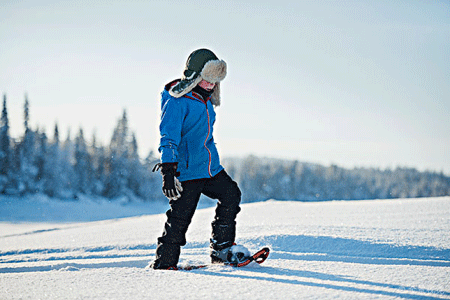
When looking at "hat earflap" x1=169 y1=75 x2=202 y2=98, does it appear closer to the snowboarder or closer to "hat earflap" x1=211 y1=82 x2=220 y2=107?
the snowboarder

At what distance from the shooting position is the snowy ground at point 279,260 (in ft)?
5.76

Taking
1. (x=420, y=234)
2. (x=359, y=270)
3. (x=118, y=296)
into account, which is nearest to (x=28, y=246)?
(x=118, y=296)

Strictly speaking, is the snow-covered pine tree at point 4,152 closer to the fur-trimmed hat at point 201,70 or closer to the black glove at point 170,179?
the fur-trimmed hat at point 201,70

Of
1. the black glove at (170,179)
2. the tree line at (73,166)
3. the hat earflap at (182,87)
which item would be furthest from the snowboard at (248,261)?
the tree line at (73,166)

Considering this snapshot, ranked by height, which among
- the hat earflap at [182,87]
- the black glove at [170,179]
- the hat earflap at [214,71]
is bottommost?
the black glove at [170,179]

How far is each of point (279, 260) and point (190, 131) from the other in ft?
3.85

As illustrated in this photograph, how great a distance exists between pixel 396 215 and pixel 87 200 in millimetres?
38991

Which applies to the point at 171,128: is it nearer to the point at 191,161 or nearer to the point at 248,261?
the point at 191,161

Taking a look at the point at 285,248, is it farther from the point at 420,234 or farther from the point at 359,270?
the point at 420,234

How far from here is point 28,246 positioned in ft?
14.9

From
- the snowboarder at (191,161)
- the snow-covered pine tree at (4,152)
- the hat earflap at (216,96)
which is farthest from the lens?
the snow-covered pine tree at (4,152)

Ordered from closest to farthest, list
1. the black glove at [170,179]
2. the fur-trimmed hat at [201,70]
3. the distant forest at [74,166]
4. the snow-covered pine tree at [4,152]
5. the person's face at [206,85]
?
1. the black glove at [170,179]
2. the fur-trimmed hat at [201,70]
3. the person's face at [206,85]
4. the snow-covered pine tree at [4,152]
5. the distant forest at [74,166]

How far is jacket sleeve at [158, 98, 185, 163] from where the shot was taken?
2416 mm

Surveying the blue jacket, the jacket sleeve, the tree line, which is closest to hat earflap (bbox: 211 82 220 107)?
the blue jacket
